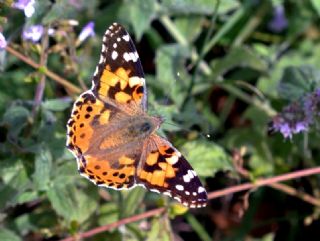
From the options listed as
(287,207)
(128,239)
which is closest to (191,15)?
(287,207)

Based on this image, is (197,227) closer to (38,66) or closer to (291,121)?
(291,121)

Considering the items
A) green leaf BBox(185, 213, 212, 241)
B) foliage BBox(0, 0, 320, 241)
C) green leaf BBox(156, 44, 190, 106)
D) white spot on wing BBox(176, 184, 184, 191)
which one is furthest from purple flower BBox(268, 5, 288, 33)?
white spot on wing BBox(176, 184, 184, 191)

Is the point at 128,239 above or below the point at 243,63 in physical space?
below

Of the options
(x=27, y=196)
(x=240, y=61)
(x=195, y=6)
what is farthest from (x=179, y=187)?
(x=195, y=6)

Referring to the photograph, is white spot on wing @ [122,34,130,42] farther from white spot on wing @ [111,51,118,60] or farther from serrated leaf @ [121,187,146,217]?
serrated leaf @ [121,187,146,217]

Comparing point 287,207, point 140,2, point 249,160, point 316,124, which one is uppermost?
point 140,2

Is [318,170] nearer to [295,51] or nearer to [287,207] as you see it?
[287,207]

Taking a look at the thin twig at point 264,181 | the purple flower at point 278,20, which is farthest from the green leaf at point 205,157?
the purple flower at point 278,20
